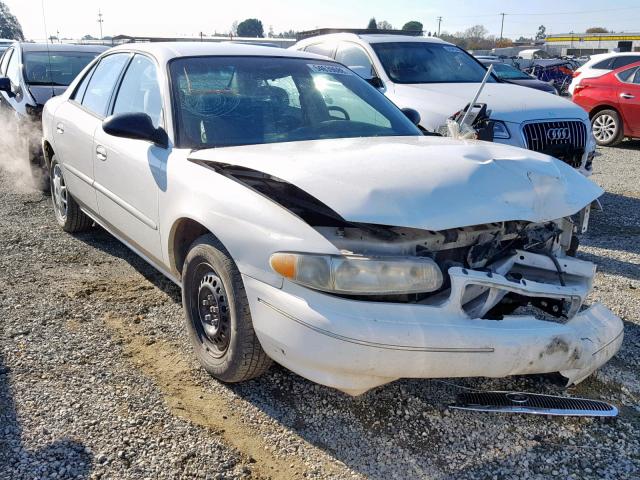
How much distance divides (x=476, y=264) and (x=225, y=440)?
1.37 metres

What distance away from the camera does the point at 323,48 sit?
815 cm

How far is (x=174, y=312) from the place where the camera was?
3.97 m

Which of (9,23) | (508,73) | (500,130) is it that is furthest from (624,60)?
(9,23)

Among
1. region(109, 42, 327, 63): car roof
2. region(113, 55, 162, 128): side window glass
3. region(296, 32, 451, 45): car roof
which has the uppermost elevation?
region(296, 32, 451, 45): car roof

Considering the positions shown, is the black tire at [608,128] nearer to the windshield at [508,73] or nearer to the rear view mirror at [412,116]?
the windshield at [508,73]

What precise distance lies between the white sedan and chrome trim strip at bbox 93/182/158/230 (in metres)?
0.02

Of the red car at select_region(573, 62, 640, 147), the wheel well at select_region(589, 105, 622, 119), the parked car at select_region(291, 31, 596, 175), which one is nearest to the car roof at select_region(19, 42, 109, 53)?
the parked car at select_region(291, 31, 596, 175)

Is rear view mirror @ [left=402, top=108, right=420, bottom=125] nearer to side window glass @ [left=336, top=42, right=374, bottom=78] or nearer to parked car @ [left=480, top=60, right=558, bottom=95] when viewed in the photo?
side window glass @ [left=336, top=42, right=374, bottom=78]

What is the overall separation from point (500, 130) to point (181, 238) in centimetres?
396

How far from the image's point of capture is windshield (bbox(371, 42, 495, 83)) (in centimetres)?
732

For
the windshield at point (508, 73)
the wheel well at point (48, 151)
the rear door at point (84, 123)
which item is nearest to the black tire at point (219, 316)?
the rear door at point (84, 123)

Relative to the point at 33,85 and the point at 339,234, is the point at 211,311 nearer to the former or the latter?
the point at 339,234

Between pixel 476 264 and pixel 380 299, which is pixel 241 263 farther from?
pixel 476 264

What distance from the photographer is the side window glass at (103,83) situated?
440 centimetres
